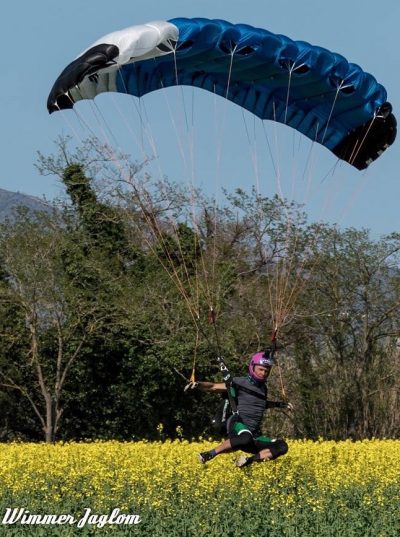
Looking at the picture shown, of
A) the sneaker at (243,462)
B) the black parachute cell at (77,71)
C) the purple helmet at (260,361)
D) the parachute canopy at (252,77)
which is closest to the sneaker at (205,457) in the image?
the sneaker at (243,462)

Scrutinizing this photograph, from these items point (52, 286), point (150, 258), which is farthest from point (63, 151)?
point (52, 286)

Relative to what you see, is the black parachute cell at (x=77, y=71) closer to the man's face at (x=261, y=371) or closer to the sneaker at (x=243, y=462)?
the man's face at (x=261, y=371)

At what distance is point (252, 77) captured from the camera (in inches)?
666

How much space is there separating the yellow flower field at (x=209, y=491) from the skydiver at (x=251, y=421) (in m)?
0.27

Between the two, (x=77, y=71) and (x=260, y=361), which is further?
(x=77, y=71)

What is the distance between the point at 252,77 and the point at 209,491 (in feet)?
22.4

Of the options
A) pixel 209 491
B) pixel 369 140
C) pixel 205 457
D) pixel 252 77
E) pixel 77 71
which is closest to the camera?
pixel 209 491

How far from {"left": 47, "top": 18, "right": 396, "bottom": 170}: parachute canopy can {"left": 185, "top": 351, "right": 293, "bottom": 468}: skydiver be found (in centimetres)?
432

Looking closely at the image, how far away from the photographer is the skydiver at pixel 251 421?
13.3 m

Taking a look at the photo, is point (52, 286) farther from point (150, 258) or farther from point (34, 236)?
point (150, 258)

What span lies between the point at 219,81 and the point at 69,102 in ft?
8.78

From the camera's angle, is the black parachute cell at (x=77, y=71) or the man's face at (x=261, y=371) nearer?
the man's face at (x=261, y=371)

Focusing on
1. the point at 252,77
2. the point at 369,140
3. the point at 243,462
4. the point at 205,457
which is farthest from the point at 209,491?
the point at 369,140

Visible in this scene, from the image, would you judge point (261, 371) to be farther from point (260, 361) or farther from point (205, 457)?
point (205, 457)
